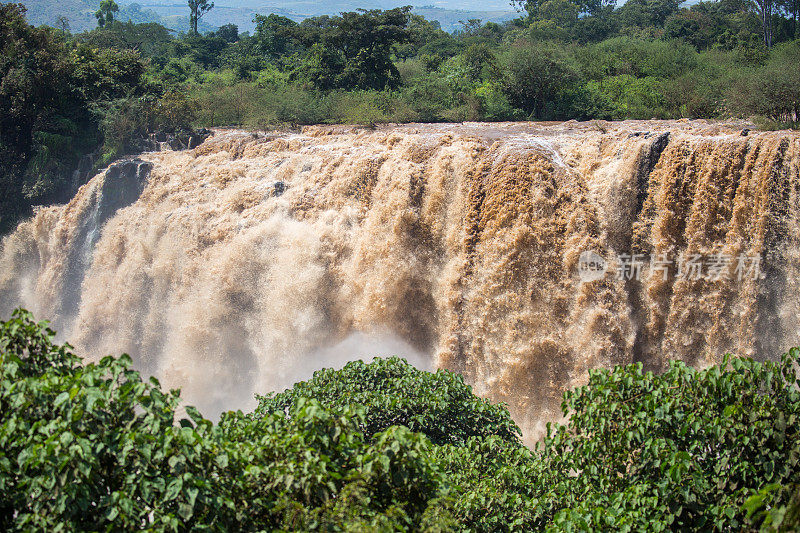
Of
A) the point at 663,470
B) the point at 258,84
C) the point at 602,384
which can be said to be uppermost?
the point at 258,84

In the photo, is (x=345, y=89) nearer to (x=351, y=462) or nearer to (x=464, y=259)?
(x=464, y=259)

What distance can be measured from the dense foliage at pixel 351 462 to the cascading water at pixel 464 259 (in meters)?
4.85

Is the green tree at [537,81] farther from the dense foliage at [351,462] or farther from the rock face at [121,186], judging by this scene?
the dense foliage at [351,462]

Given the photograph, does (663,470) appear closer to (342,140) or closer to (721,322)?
(721,322)

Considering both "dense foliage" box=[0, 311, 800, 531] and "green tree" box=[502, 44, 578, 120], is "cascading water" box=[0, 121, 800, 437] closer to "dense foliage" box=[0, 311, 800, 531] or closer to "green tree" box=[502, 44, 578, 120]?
"green tree" box=[502, 44, 578, 120]

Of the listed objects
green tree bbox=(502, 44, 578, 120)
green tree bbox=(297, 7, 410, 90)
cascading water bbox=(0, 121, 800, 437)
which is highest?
green tree bbox=(297, 7, 410, 90)

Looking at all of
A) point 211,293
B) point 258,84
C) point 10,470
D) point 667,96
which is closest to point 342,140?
point 211,293

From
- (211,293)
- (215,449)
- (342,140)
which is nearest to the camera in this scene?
(215,449)

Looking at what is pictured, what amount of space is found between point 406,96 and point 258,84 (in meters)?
5.78

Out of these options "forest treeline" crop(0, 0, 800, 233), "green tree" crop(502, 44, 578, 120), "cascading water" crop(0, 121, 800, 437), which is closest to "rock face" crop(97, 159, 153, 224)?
"cascading water" crop(0, 121, 800, 437)

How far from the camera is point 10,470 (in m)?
3.35

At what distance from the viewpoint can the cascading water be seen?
30.5 ft

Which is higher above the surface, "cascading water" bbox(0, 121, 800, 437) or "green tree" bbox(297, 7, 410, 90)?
"green tree" bbox(297, 7, 410, 90)

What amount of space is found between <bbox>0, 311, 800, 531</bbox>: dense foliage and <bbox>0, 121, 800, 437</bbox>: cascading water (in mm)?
4852
